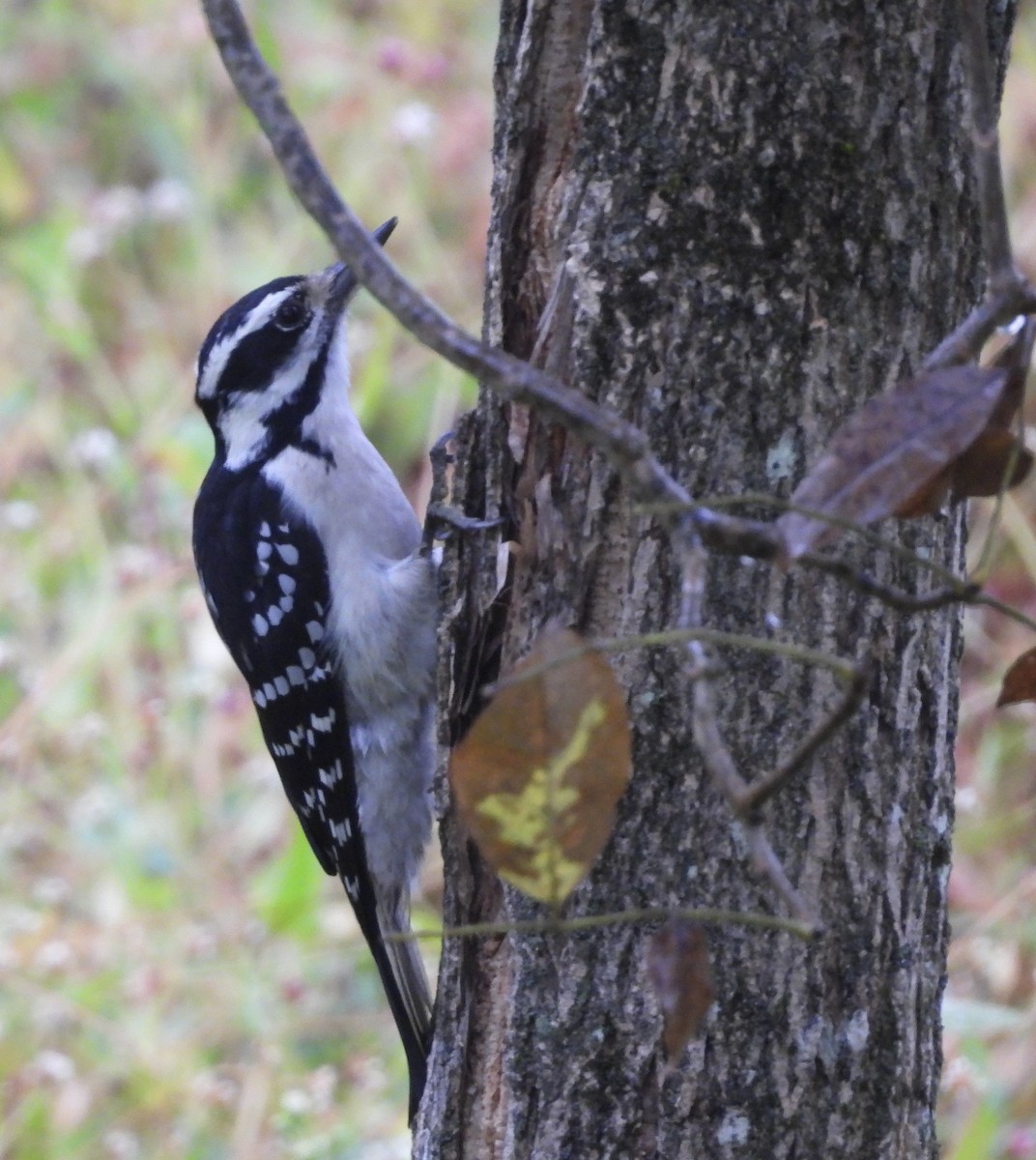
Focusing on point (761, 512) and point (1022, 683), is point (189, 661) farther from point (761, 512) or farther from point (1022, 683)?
point (1022, 683)

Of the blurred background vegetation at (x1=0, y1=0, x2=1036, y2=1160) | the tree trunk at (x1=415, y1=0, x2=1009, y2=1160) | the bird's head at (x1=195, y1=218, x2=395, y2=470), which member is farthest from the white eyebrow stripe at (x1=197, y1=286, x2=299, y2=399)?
the tree trunk at (x1=415, y1=0, x2=1009, y2=1160)

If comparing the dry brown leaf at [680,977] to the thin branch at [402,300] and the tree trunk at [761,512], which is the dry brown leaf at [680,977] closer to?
the thin branch at [402,300]

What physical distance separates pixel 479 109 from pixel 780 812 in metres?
5.11

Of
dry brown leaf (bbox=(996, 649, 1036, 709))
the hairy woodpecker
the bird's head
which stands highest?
the bird's head

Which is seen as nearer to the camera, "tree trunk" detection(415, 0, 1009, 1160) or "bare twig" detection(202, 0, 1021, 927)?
"bare twig" detection(202, 0, 1021, 927)

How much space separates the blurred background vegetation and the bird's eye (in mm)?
503

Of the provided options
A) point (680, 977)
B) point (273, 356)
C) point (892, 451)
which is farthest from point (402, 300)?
point (273, 356)

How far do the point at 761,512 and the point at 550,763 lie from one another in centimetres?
73

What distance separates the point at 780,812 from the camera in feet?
5.90

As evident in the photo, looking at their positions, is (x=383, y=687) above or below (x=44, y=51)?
below

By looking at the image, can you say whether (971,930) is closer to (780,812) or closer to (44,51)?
(780,812)

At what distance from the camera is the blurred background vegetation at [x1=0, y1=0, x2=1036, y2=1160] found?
4.00m

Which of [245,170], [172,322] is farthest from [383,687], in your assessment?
[245,170]

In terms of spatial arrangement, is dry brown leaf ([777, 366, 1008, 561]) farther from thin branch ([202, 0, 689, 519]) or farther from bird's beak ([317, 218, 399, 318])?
bird's beak ([317, 218, 399, 318])
